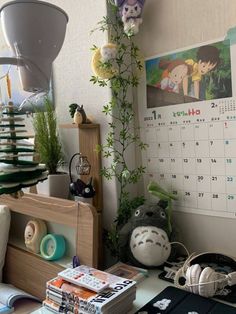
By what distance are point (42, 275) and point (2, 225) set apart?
31 centimetres

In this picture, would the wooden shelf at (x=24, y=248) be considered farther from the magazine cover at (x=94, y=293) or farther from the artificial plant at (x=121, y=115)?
the magazine cover at (x=94, y=293)

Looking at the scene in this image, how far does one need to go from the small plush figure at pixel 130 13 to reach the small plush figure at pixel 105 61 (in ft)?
0.26

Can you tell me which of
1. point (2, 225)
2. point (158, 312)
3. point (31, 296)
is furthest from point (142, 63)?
point (31, 296)

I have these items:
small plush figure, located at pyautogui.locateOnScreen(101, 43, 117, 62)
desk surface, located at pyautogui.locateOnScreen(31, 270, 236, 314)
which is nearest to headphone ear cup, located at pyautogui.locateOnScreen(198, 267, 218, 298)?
desk surface, located at pyautogui.locateOnScreen(31, 270, 236, 314)

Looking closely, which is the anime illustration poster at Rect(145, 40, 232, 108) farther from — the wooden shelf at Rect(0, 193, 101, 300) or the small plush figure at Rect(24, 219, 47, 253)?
the small plush figure at Rect(24, 219, 47, 253)

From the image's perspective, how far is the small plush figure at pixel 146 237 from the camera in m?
0.92

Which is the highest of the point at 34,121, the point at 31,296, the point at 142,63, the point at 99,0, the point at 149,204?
the point at 99,0

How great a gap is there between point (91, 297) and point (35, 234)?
0.63 meters

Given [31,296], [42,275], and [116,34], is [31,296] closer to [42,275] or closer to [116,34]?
[42,275]

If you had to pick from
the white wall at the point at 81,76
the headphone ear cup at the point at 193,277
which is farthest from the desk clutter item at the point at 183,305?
the white wall at the point at 81,76

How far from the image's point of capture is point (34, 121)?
4.20ft

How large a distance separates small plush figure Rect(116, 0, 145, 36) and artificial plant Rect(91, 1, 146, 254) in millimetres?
59

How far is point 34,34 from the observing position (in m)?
0.53

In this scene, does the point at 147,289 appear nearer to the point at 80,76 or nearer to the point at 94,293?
the point at 94,293
